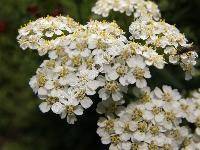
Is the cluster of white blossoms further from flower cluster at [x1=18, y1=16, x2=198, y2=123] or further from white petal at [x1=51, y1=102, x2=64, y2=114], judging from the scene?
white petal at [x1=51, y1=102, x2=64, y2=114]

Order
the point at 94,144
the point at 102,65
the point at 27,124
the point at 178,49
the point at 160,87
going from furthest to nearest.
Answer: the point at 27,124 → the point at 94,144 → the point at 160,87 → the point at 178,49 → the point at 102,65

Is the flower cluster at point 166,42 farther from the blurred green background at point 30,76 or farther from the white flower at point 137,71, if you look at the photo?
the blurred green background at point 30,76

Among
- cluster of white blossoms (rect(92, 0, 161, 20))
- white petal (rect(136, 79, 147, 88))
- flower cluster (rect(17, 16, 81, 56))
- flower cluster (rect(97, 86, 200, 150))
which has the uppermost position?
cluster of white blossoms (rect(92, 0, 161, 20))

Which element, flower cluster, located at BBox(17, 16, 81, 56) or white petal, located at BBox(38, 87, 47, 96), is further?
flower cluster, located at BBox(17, 16, 81, 56)

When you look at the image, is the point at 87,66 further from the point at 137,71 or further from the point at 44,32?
the point at 44,32

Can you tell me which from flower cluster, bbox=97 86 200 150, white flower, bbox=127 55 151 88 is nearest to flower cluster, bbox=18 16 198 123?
white flower, bbox=127 55 151 88

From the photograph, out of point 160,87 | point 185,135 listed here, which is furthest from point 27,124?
point 185,135

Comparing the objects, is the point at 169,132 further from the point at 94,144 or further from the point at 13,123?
the point at 13,123
